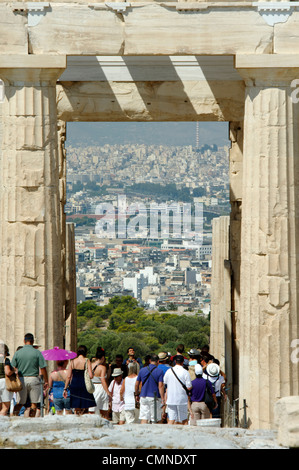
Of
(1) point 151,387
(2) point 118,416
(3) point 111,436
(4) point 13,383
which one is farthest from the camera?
(2) point 118,416

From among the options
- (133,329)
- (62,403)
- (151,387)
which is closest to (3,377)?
(62,403)

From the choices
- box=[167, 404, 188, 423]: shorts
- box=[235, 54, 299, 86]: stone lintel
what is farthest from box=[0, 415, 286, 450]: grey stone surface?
box=[235, 54, 299, 86]: stone lintel

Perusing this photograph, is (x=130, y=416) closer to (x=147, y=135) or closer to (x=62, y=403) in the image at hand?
(x=62, y=403)

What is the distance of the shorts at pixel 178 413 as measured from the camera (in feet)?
69.9

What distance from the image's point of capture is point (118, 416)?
2344 cm

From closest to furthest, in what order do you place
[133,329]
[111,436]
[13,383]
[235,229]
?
[111,436] < [13,383] < [235,229] < [133,329]

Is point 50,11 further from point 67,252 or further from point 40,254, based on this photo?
point 67,252

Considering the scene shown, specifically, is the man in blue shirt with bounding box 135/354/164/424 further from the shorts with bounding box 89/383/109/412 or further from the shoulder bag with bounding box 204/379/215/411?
the shorts with bounding box 89/383/109/412

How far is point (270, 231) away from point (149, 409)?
15.7ft

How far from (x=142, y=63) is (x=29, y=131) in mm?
5384

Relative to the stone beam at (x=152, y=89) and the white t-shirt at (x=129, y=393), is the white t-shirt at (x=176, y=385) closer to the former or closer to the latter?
the white t-shirt at (x=129, y=393)

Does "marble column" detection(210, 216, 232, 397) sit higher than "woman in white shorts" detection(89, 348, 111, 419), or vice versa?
"marble column" detection(210, 216, 232, 397)

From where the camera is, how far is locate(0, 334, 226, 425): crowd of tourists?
2073cm

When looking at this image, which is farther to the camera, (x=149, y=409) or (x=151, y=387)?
(x=149, y=409)
